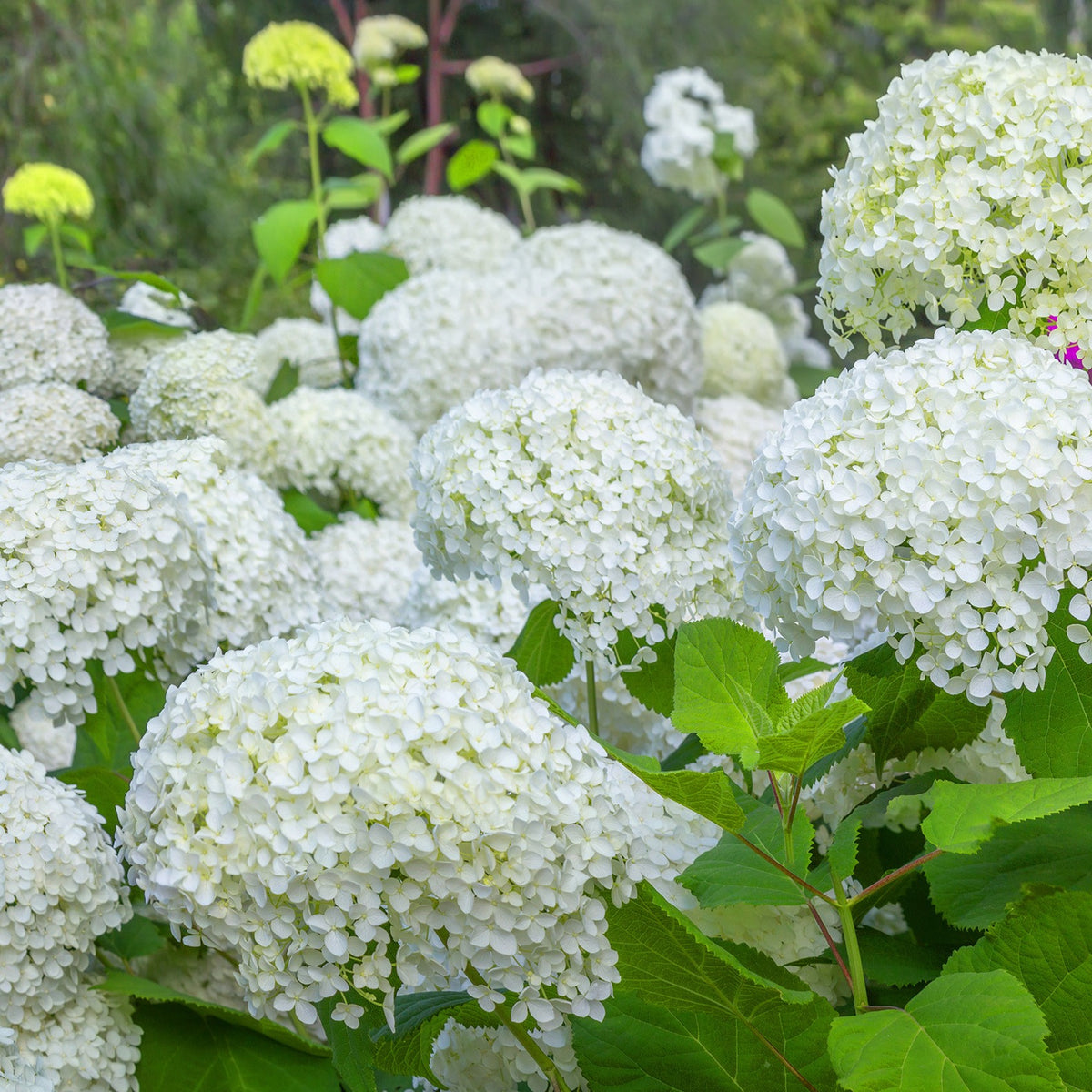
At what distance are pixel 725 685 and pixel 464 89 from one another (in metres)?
6.70

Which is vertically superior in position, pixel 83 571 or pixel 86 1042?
pixel 83 571

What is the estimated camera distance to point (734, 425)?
2.38 metres

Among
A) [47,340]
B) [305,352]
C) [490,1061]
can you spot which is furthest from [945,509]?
[305,352]

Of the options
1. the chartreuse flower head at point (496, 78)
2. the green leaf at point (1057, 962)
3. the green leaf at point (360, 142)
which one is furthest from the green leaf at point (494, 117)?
the green leaf at point (1057, 962)

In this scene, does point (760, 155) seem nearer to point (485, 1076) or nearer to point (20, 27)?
point (20, 27)

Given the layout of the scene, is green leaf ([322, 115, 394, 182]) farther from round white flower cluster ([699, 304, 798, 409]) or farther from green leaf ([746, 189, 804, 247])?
green leaf ([746, 189, 804, 247])

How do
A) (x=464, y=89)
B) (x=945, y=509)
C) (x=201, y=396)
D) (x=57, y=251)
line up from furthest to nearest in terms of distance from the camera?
(x=464, y=89)
(x=57, y=251)
(x=201, y=396)
(x=945, y=509)

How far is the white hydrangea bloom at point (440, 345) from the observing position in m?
2.02

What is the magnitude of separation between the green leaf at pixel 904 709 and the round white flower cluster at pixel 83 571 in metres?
0.53

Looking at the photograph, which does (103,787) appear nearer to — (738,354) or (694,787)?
(694,787)

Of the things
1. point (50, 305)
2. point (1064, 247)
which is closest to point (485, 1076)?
point (1064, 247)

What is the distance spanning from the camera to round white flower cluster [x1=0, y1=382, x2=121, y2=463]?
4.20 ft

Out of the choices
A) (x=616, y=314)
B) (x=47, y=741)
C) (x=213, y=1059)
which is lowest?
(x=47, y=741)

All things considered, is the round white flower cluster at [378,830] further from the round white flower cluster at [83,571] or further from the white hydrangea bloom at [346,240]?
the white hydrangea bloom at [346,240]
